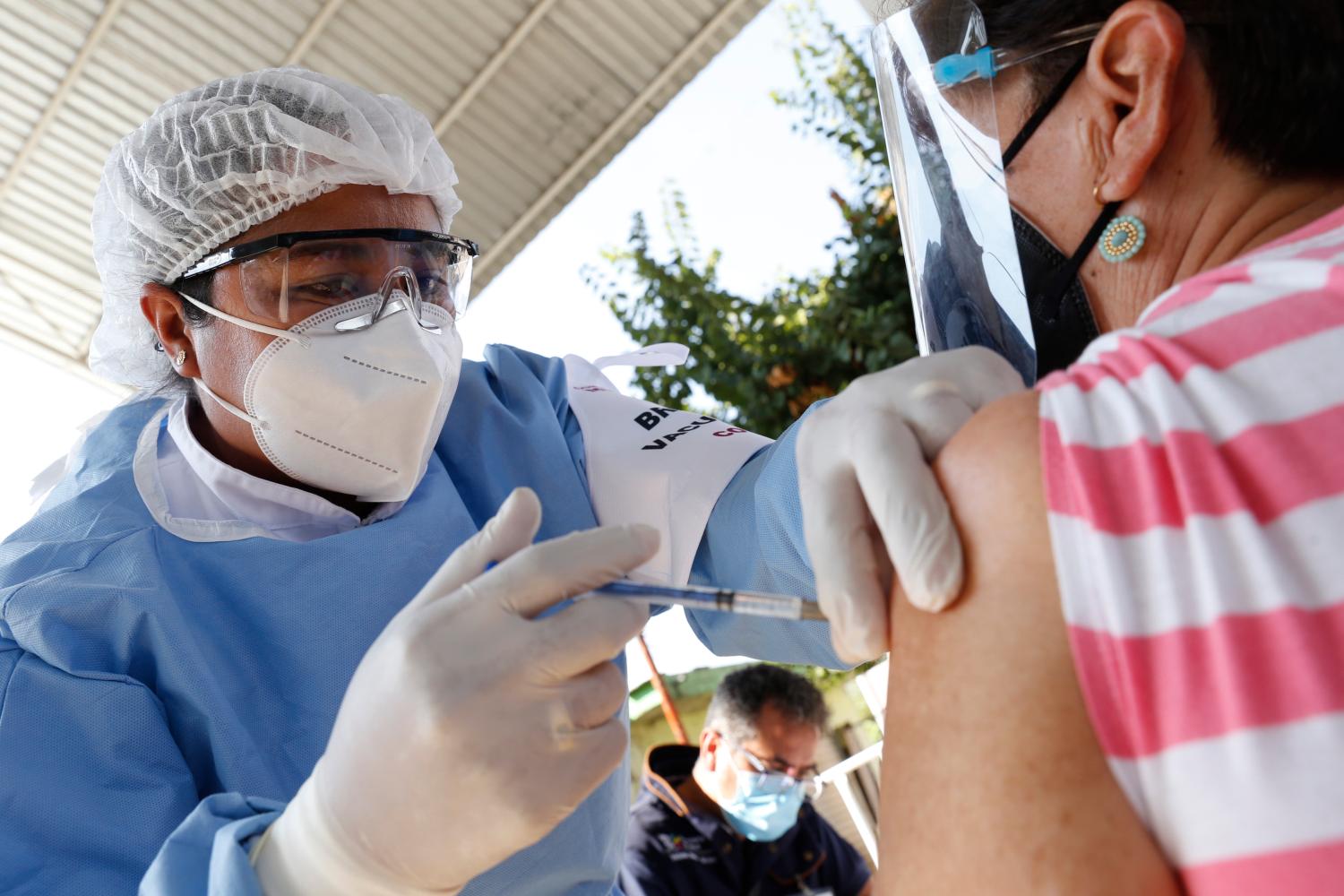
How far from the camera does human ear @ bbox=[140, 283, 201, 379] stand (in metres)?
1.92

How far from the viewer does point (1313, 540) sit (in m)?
0.67

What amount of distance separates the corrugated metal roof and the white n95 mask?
367 centimetres

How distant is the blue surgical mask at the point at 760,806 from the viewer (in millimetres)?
4180

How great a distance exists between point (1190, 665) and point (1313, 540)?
0.33 feet

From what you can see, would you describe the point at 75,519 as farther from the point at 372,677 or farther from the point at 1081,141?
the point at 1081,141

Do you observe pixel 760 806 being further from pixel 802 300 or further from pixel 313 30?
pixel 313 30

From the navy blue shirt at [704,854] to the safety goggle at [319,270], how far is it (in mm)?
2337

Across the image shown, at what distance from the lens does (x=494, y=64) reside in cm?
536

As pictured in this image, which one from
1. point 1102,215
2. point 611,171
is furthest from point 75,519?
point 611,171

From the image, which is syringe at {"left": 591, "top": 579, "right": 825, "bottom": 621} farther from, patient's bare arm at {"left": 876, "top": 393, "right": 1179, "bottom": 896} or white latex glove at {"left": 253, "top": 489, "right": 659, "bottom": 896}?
patient's bare arm at {"left": 876, "top": 393, "right": 1179, "bottom": 896}

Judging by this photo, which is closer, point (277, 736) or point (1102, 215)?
point (1102, 215)

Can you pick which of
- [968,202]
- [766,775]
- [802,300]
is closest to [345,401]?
[968,202]

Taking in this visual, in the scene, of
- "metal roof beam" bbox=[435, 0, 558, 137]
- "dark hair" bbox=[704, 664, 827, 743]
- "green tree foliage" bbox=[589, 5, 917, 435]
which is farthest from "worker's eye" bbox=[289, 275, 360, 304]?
"metal roof beam" bbox=[435, 0, 558, 137]

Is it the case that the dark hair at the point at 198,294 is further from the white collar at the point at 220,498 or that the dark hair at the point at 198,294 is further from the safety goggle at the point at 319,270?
the white collar at the point at 220,498
